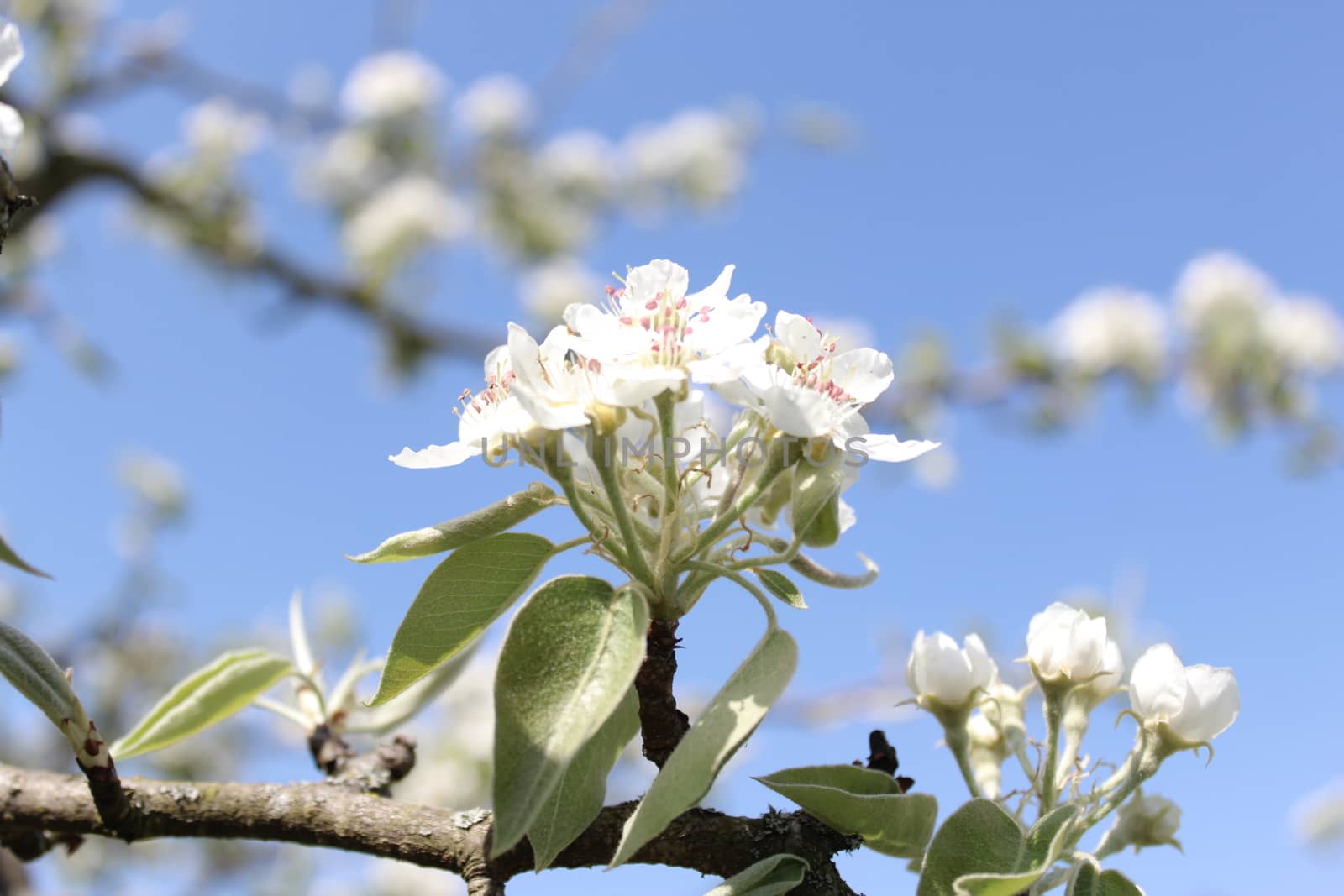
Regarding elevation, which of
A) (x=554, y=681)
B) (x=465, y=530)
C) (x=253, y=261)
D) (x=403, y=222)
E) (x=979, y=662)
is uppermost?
(x=403, y=222)

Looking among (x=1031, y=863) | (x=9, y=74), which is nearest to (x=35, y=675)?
(x=9, y=74)

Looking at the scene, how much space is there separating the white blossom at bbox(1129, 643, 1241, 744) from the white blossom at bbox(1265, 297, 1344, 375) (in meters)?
4.88

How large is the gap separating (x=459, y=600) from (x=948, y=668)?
46cm

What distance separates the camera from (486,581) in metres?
0.94

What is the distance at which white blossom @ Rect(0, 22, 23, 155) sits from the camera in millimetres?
868

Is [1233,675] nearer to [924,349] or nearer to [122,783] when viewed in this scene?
[122,783]

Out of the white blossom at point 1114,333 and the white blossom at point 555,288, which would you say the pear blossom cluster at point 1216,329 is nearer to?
the white blossom at point 1114,333

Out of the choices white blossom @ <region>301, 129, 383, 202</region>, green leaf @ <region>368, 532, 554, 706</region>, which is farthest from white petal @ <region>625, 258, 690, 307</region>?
white blossom @ <region>301, 129, 383, 202</region>

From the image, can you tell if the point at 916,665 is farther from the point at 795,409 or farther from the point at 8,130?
the point at 8,130

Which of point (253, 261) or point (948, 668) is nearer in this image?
point (948, 668)

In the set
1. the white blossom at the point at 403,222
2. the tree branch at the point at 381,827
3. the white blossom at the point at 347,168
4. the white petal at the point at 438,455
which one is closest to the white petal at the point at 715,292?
the white petal at the point at 438,455

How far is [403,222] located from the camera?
215 inches

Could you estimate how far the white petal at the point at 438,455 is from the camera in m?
0.96

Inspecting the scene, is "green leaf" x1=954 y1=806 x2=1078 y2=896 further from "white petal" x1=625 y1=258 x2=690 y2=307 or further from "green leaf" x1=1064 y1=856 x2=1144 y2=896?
"white petal" x1=625 y1=258 x2=690 y2=307
